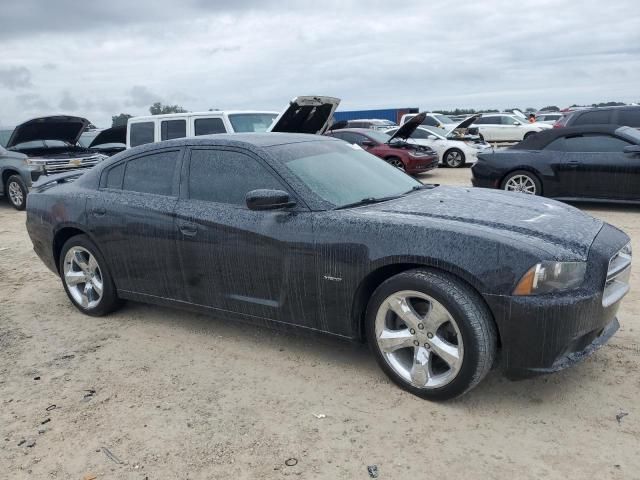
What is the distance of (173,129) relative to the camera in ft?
33.9

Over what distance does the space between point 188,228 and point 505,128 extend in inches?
879

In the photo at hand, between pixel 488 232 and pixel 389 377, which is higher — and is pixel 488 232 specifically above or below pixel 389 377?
above

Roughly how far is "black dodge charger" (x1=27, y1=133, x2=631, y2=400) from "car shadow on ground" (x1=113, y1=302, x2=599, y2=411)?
0.19m

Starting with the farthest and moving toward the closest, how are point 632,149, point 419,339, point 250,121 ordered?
1. point 250,121
2. point 632,149
3. point 419,339

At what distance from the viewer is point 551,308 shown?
9.59 feet

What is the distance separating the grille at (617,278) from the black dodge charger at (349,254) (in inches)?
0.7

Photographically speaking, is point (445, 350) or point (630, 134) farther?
point (630, 134)

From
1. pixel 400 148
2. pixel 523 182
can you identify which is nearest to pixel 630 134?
pixel 523 182

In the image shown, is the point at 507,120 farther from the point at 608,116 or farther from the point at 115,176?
the point at 115,176

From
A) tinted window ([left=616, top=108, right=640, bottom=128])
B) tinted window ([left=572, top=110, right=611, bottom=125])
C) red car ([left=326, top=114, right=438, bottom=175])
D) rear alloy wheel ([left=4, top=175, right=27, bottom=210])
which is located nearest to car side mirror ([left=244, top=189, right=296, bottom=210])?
rear alloy wheel ([left=4, top=175, right=27, bottom=210])

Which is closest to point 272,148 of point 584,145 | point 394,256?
point 394,256

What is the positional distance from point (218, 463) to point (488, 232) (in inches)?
72.5

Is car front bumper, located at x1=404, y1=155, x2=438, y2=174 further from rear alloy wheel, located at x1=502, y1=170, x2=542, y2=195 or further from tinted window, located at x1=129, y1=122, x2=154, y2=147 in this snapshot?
tinted window, located at x1=129, y1=122, x2=154, y2=147

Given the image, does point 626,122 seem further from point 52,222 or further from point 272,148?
point 52,222
